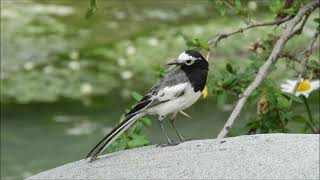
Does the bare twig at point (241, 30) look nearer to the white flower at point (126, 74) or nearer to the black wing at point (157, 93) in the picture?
the black wing at point (157, 93)

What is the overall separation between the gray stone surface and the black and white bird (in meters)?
0.19

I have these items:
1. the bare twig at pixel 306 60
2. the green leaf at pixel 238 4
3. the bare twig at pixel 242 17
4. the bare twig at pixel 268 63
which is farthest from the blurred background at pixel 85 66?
the bare twig at pixel 268 63

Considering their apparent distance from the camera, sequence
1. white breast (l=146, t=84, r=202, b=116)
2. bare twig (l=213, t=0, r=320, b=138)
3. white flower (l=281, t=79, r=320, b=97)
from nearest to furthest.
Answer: white breast (l=146, t=84, r=202, b=116) < bare twig (l=213, t=0, r=320, b=138) < white flower (l=281, t=79, r=320, b=97)

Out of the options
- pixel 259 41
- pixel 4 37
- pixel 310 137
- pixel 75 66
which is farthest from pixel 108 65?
pixel 310 137

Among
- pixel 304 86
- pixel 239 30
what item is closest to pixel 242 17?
pixel 239 30

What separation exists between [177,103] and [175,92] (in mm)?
46

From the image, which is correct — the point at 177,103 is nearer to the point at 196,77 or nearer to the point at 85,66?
the point at 196,77

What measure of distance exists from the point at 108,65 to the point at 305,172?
533 centimetres

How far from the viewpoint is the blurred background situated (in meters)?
6.88

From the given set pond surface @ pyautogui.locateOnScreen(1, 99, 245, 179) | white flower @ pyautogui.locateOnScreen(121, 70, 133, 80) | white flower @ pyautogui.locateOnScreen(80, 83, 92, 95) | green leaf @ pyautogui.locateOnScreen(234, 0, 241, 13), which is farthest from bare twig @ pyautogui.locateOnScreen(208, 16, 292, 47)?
white flower @ pyautogui.locateOnScreen(121, 70, 133, 80)

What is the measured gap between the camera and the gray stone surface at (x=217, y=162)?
309 centimetres

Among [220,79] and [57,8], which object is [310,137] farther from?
[57,8]

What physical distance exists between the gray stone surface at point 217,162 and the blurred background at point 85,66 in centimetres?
246

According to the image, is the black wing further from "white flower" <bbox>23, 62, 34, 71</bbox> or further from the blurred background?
"white flower" <bbox>23, 62, 34, 71</bbox>
